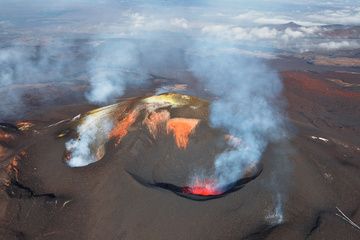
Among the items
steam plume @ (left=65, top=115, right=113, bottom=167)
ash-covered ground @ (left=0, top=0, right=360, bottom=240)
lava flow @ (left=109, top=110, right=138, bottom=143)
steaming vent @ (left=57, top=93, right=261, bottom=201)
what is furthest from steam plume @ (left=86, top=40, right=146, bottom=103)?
lava flow @ (left=109, top=110, right=138, bottom=143)

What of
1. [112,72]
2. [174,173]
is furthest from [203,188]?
[112,72]

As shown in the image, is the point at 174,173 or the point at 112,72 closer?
the point at 174,173

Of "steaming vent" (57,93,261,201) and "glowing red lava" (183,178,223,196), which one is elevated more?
"steaming vent" (57,93,261,201)

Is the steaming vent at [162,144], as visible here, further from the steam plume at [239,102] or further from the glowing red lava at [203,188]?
the steam plume at [239,102]

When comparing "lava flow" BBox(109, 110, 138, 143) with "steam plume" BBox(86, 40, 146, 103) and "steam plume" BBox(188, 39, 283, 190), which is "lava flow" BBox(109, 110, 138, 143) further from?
"steam plume" BBox(86, 40, 146, 103)

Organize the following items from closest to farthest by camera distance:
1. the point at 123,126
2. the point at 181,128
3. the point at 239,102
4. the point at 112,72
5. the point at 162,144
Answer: the point at 162,144 → the point at 181,128 → the point at 123,126 → the point at 239,102 → the point at 112,72

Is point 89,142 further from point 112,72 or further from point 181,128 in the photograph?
point 112,72

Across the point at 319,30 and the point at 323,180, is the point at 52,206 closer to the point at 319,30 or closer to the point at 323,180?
the point at 323,180
